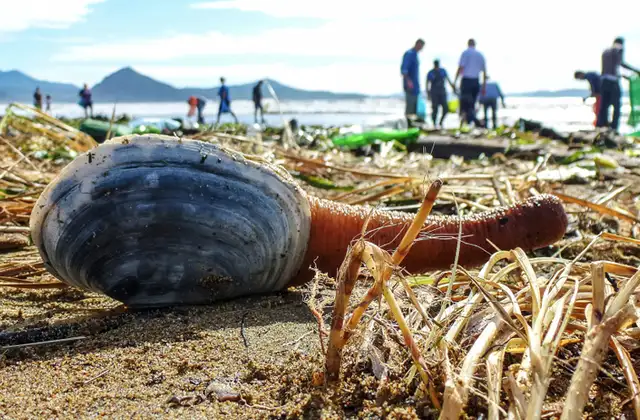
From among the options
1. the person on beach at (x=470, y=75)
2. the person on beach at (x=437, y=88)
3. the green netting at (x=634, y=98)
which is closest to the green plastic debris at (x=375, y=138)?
the green netting at (x=634, y=98)

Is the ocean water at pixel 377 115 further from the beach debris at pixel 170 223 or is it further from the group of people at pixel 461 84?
the beach debris at pixel 170 223

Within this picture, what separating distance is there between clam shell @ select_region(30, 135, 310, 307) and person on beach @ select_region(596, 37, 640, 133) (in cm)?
1452

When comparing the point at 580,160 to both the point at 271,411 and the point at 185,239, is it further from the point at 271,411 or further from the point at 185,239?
the point at 271,411

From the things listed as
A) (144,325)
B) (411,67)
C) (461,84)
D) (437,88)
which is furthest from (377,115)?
(144,325)

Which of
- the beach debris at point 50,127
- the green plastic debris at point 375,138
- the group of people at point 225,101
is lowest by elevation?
the green plastic debris at point 375,138

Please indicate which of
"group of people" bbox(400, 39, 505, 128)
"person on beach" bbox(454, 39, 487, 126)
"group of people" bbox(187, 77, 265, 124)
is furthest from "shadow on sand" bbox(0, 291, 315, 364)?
"person on beach" bbox(454, 39, 487, 126)

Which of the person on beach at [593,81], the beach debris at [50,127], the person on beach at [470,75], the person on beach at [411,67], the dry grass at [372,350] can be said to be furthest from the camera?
the person on beach at [470,75]

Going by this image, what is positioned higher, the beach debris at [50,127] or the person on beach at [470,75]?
the person on beach at [470,75]

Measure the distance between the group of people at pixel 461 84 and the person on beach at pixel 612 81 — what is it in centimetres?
319

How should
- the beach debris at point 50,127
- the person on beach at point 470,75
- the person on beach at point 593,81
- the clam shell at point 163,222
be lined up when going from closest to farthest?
the clam shell at point 163,222 < the beach debris at point 50,127 < the person on beach at point 593,81 < the person on beach at point 470,75

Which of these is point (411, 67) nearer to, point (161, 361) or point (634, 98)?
point (634, 98)

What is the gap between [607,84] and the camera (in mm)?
15039

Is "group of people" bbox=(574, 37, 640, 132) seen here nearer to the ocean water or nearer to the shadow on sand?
the ocean water

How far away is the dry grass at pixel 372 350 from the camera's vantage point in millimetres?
1354
